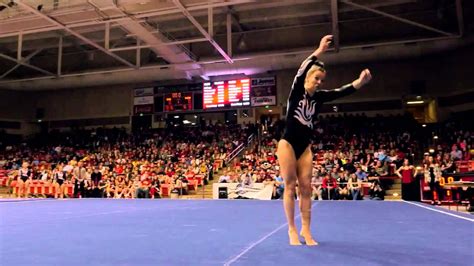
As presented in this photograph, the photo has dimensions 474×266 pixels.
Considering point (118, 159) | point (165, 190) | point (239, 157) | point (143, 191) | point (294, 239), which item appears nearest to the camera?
point (294, 239)

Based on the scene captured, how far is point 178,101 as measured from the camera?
22984mm

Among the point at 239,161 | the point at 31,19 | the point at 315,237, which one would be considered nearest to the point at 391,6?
the point at 239,161

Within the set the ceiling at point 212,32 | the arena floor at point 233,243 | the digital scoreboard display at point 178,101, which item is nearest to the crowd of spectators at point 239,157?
the digital scoreboard display at point 178,101

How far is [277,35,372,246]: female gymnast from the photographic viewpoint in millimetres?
3455

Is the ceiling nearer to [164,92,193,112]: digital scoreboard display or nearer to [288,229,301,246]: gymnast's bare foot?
[164,92,193,112]: digital scoreboard display

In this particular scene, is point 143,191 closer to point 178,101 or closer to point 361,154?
point 361,154

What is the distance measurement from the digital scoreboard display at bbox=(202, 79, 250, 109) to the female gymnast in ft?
57.1

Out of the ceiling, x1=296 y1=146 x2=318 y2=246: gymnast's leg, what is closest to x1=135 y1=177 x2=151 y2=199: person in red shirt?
the ceiling

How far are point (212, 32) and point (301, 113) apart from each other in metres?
13.5

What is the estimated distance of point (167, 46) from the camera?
17953 millimetres

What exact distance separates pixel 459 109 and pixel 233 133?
11728 mm

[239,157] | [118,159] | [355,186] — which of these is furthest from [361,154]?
[118,159]

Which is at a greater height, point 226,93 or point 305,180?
point 226,93

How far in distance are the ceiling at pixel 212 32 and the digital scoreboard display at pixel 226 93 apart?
2.47 ft
